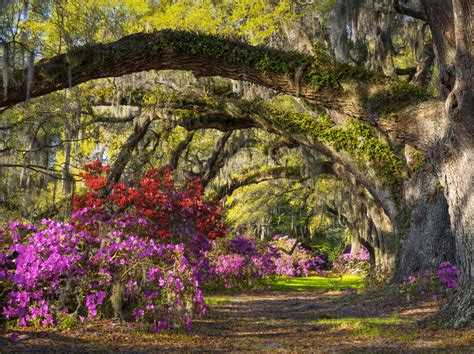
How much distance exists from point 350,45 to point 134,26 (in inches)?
247

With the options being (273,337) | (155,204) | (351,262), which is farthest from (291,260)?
(273,337)

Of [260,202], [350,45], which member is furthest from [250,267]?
[350,45]

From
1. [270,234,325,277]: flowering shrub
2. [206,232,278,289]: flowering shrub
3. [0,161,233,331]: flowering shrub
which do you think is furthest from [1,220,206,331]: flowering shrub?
[270,234,325,277]: flowering shrub

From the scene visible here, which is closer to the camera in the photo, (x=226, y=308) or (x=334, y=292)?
(x=226, y=308)

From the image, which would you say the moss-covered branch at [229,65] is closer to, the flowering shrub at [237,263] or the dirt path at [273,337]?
the dirt path at [273,337]

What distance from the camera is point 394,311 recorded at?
30.7ft

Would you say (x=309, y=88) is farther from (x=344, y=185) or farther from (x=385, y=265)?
→ (x=344, y=185)

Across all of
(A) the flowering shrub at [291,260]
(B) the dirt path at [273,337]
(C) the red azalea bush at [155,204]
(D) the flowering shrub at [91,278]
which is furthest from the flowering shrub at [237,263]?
(D) the flowering shrub at [91,278]

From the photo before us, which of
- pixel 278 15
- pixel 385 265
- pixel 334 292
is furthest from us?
pixel 334 292

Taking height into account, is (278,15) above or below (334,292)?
above

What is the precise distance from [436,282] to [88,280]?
5.65 metres

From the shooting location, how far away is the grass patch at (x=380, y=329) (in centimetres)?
648

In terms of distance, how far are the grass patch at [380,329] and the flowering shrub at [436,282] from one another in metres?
0.84

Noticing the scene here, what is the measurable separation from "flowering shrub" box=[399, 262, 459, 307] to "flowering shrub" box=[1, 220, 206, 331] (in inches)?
146
